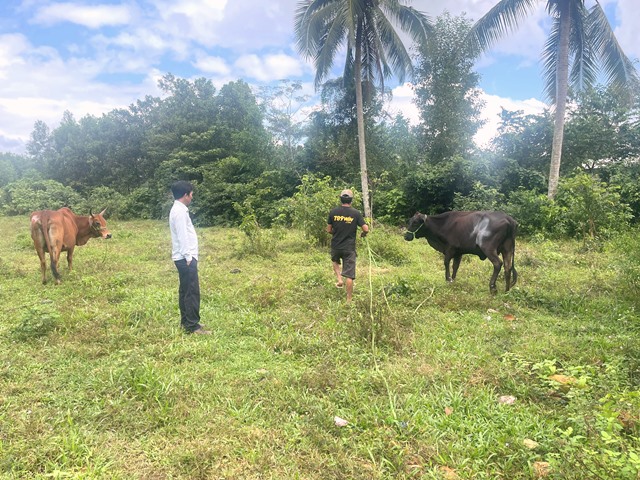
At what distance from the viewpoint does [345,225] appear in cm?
589

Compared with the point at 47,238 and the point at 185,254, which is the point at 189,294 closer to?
the point at 185,254

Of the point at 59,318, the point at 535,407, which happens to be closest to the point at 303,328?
the point at 535,407

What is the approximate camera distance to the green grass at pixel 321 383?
251 centimetres

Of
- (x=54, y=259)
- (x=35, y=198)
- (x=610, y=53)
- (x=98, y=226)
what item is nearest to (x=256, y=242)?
(x=98, y=226)

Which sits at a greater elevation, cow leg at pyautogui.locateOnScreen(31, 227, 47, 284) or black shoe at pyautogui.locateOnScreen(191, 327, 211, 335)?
cow leg at pyautogui.locateOnScreen(31, 227, 47, 284)

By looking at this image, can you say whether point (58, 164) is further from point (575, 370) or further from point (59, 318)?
point (575, 370)

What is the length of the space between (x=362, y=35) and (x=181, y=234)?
1194 cm

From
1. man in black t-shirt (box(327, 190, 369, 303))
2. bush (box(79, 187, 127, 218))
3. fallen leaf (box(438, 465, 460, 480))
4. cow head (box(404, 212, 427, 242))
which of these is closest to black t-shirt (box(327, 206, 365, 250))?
man in black t-shirt (box(327, 190, 369, 303))

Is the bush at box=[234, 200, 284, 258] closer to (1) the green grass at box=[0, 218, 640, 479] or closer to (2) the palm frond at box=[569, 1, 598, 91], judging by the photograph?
(1) the green grass at box=[0, 218, 640, 479]

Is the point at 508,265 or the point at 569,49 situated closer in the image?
the point at 508,265

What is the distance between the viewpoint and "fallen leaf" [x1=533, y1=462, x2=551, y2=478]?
2.32 m

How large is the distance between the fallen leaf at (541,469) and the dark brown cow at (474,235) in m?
3.97

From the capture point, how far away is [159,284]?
6.89 m

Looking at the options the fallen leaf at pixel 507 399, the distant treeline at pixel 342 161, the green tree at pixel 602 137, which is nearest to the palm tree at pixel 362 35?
the distant treeline at pixel 342 161
